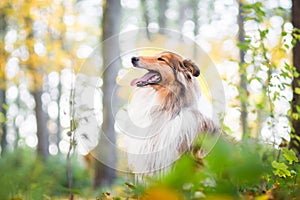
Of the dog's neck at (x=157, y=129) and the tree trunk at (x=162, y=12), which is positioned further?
the tree trunk at (x=162, y=12)

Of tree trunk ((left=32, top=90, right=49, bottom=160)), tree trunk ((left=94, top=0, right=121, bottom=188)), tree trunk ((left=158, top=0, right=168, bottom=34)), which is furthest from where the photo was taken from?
tree trunk ((left=158, top=0, right=168, bottom=34))

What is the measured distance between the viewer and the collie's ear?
303 cm

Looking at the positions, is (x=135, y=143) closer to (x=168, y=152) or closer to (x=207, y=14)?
(x=168, y=152)

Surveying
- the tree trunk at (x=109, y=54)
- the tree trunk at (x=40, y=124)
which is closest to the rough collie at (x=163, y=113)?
the tree trunk at (x=109, y=54)

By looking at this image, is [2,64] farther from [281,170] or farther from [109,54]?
[281,170]

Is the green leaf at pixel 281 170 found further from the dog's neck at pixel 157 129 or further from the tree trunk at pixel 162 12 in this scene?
the tree trunk at pixel 162 12

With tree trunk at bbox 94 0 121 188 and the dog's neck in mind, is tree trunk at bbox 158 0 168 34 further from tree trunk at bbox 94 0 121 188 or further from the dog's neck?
the dog's neck

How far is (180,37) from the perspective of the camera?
10.4ft

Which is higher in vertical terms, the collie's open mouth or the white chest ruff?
the collie's open mouth

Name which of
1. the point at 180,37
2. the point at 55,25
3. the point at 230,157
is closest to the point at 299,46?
A: the point at 180,37

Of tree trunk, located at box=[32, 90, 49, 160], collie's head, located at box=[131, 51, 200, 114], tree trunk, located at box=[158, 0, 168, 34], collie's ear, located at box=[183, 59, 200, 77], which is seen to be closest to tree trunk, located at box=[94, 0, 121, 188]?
tree trunk, located at box=[32, 90, 49, 160]

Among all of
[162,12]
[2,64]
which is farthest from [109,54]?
[162,12]

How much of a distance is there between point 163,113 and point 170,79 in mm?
241

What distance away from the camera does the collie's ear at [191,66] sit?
9.94 feet
